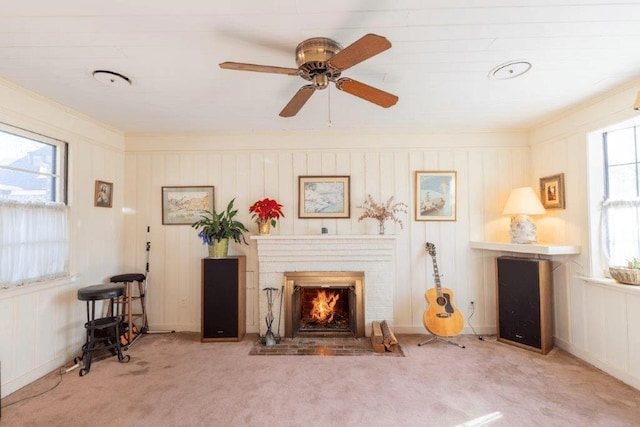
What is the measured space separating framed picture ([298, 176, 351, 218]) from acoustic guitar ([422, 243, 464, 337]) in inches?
52.3

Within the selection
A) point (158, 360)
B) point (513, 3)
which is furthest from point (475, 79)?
point (158, 360)

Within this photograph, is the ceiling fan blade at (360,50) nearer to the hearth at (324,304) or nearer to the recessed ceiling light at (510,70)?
the recessed ceiling light at (510,70)

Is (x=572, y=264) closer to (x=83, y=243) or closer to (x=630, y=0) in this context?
(x=630, y=0)

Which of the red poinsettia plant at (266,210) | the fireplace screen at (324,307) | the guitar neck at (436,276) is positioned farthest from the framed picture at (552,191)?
Answer: the red poinsettia plant at (266,210)

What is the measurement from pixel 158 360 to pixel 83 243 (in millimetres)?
1463

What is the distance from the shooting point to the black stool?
268cm

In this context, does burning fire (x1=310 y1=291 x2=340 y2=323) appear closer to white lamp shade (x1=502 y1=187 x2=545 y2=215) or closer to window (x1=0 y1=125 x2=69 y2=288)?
white lamp shade (x1=502 y1=187 x2=545 y2=215)

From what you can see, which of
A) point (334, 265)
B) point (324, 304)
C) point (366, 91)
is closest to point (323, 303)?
point (324, 304)

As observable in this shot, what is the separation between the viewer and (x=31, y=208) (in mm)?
2584

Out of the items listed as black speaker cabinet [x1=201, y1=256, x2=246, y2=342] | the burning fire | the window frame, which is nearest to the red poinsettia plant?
black speaker cabinet [x1=201, y1=256, x2=246, y2=342]

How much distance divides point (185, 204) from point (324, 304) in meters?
2.12

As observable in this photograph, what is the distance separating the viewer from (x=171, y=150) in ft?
12.4

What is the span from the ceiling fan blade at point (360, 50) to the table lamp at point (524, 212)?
2674mm

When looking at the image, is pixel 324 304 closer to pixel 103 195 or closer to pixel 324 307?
pixel 324 307
